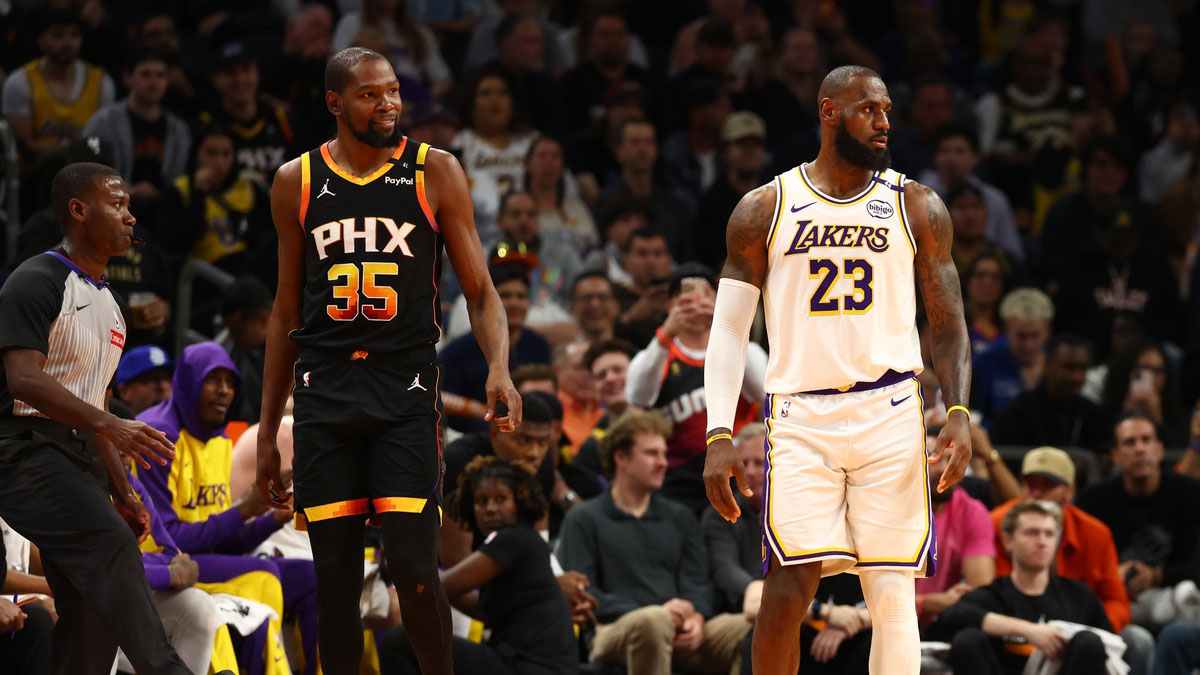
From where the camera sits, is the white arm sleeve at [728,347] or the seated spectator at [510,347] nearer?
the white arm sleeve at [728,347]

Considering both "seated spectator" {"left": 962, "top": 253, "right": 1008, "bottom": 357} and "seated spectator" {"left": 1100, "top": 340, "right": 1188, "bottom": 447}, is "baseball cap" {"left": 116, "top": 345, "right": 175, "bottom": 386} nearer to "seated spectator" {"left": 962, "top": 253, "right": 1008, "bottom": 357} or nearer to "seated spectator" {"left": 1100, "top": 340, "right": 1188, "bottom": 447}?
"seated spectator" {"left": 962, "top": 253, "right": 1008, "bottom": 357}

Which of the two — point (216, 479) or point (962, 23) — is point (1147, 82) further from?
point (216, 479)

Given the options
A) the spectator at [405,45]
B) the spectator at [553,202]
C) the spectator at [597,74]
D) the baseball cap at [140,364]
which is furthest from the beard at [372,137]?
the spectator at [597,74]

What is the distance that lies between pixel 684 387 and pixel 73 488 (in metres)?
4.14

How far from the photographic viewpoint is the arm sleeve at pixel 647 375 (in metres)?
8.93

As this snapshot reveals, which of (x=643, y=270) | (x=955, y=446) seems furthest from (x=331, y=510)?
(x=643, y=270)

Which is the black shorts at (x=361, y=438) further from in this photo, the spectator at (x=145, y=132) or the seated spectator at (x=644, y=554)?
the spectator at (x=145, y=132)

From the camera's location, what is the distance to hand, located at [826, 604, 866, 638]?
7625 mm

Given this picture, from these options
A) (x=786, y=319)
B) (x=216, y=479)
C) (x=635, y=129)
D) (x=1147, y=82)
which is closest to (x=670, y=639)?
(x=216, y=479)

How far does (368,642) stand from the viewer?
301 inches

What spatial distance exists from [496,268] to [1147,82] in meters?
7.46

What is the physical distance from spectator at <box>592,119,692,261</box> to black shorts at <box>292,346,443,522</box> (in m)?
6.93

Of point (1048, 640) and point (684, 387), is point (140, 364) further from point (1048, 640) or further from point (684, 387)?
point (1048, 640)

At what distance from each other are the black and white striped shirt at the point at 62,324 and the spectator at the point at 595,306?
489 centimetres
